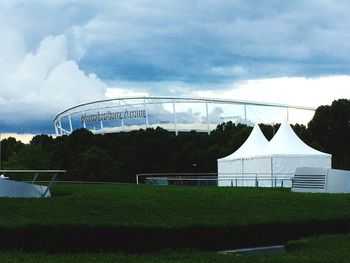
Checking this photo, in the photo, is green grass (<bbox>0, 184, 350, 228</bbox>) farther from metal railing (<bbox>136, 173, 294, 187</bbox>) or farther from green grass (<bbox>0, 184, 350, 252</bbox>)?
metal railing (<bbox>136, 173, 294, 187</bbox>)

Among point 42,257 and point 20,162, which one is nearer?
point 42,257

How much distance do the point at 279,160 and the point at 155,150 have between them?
120 feet

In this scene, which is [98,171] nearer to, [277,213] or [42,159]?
[42,159]

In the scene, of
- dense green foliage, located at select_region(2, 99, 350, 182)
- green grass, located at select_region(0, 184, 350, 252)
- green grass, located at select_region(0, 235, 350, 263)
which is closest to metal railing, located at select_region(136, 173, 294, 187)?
green grass, located at select_region(0, 184, 350, 252)

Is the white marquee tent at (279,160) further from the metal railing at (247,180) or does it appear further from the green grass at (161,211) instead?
the green grass at (161,211)

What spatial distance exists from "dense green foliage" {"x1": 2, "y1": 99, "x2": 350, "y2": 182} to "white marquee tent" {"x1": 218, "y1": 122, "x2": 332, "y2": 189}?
2030 cm

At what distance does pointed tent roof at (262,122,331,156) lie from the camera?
36312 millimetres

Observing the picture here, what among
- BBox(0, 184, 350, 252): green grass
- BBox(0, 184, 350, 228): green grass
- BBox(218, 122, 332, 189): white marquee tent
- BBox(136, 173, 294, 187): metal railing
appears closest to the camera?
BBox(0, 184, 350, 252): green grass

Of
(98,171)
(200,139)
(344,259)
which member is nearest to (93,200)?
(344,259)

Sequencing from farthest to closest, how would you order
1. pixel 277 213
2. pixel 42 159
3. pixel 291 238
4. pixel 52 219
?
1. pixel 42 159
2. pixel 277 213
3. pixel 291 238
4. pixel 52 219

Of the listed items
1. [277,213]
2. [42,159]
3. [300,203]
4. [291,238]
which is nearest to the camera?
[291,238]

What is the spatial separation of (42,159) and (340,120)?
30.0 meters

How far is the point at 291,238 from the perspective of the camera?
1283cm

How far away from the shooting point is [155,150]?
7131cm
